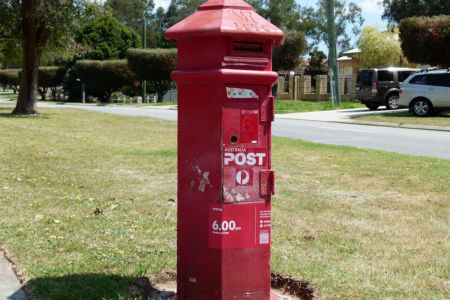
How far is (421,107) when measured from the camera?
74.4 ft

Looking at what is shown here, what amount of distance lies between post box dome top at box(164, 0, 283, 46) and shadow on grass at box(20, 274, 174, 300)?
5.32ft

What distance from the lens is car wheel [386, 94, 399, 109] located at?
2747 centimetres

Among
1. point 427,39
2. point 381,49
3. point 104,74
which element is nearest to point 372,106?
point 427,39

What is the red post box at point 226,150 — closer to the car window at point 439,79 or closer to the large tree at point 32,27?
the large tree at point 32,27

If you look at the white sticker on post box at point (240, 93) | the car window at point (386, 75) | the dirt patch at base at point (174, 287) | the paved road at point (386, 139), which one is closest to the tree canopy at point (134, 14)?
the car window at point (386, 75)

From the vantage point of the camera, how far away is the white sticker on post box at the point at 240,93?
331 cm

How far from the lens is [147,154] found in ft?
34.8

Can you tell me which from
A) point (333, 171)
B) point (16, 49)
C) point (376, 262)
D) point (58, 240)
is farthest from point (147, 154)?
point (16, 49)

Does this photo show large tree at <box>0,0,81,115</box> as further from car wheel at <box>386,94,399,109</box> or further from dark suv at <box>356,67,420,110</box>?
car wheel at <box>386,94,399,109</box>

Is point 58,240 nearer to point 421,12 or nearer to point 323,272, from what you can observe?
point 323,272

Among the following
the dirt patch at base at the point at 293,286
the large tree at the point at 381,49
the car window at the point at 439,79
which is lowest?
the dirt patch at base at the point at 293,286

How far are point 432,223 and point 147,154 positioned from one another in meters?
6.09

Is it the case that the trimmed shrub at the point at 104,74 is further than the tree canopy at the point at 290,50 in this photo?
Yes

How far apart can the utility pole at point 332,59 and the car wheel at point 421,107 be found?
8.79 meters
